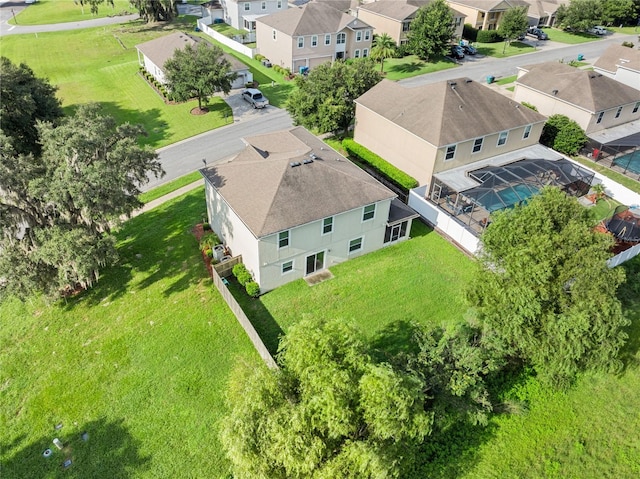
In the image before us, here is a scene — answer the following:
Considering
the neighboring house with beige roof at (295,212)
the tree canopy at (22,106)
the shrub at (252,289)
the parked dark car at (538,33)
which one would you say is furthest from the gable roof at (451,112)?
the parked dark car at (538,33)

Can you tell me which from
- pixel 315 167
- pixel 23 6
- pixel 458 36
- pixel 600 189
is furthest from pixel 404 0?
pixel 23 6

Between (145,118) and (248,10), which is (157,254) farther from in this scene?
(248,10)

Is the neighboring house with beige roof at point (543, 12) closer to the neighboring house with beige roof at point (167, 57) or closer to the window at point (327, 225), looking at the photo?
the neighboring house with beige roof at point (167, 57)

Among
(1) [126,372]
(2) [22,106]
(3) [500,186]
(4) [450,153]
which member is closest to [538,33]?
(4) [450,153]

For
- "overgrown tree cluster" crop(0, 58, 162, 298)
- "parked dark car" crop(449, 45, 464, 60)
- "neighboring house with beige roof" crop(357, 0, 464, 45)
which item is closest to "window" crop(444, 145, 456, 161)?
"overgrown tree cluster" crop(0, 58, 162, 298)

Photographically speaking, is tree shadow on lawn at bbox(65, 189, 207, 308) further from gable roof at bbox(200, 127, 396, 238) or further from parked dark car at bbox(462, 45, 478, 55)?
parked dark car at bbox(462, 45, 478, 55)
